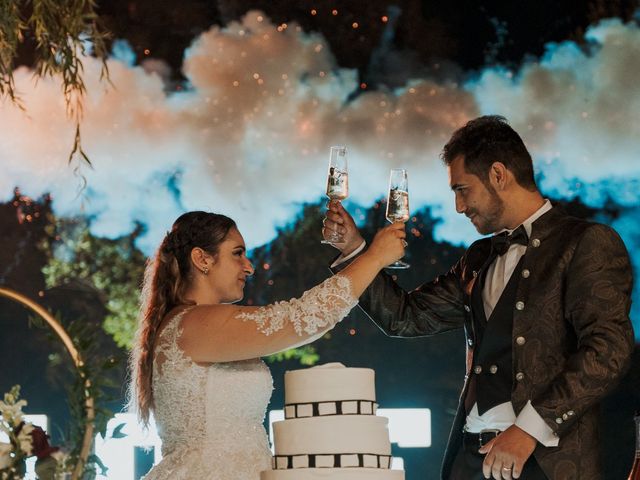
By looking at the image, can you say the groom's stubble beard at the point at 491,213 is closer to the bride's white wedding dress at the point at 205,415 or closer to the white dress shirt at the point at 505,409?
the white dress shirt at the point at 505,409

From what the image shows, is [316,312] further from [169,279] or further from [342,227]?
[169,279]

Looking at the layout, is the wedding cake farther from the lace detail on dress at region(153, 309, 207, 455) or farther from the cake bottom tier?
the lace detail on dress at region(153, 309, 207, 455)

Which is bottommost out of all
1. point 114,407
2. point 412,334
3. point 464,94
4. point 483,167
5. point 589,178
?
point 412,334

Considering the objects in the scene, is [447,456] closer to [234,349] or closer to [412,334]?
[412,334]

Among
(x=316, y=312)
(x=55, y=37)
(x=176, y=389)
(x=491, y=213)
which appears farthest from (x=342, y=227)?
(x=55, y=37)

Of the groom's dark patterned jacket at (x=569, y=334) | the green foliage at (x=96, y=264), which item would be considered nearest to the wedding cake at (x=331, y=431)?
the groom's dark patterned jacket at (x=569, y=334)

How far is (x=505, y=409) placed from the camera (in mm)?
2912

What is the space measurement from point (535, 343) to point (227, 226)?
3.95 ft

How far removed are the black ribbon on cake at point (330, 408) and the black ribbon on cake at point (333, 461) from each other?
0.38 feet

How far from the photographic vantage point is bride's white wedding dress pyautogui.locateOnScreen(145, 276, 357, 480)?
10.9 feet

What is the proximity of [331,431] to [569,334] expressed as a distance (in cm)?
74

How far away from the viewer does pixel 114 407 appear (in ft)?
34.9

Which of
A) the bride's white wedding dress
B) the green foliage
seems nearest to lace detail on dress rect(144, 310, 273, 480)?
the bride's white wedding dress

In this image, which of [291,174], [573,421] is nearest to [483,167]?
[573,421]
